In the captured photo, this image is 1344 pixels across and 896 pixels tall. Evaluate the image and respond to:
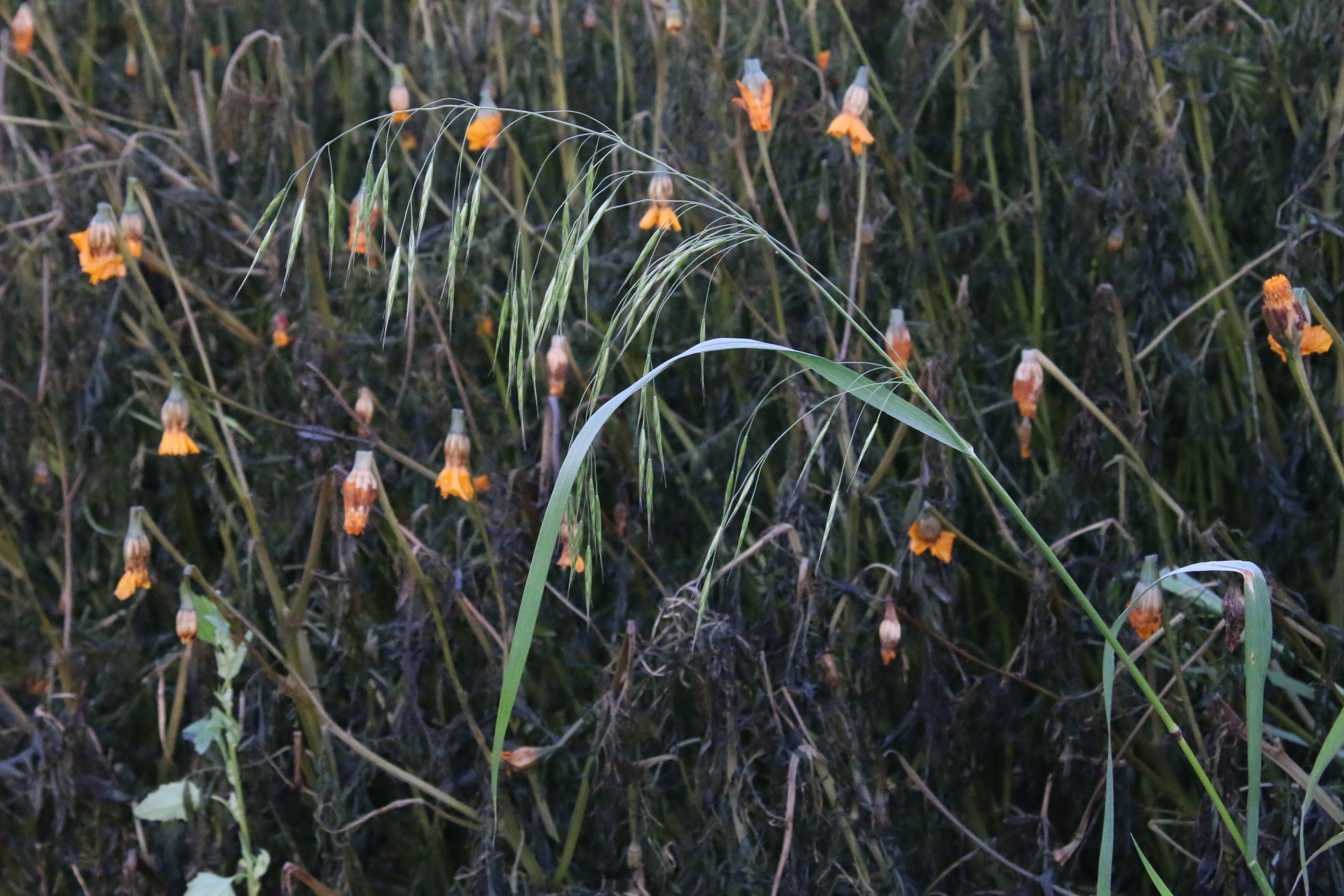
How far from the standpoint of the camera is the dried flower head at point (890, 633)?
1.06 metres

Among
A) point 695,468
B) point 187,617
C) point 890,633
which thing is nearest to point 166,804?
point 187,617

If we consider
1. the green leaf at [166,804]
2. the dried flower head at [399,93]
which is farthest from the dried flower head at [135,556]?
the dried flower head at [399,93]

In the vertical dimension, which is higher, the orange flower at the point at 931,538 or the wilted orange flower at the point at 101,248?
the wilted orange flower at the point at 101,248

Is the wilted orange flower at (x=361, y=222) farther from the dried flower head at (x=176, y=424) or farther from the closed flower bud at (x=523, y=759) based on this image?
the closed flower bud at (x=523, y=759)

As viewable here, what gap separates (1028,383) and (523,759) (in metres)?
0.59

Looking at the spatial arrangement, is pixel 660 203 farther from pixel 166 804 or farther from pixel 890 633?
pixel 166 804

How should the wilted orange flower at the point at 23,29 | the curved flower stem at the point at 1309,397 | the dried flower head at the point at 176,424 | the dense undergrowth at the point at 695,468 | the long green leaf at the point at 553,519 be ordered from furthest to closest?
the wilted orange flower at the point at 23,29 → the dried flower head at the point at 176,424 → the dense undergrowth at the point at 695,468 → the curved flower stem at the point at 1309,397 → the long green leaf at the point at 553,519

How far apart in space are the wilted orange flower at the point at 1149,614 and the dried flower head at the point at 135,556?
96cm

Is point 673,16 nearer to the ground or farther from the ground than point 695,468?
farther from the ground

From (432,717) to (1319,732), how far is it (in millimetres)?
911

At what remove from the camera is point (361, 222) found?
0.93 metres

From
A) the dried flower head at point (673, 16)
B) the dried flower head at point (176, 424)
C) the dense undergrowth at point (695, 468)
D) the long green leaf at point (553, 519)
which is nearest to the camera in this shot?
the long green leaf at point (553, 519)

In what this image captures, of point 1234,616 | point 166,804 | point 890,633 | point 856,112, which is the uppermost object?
point 856,112

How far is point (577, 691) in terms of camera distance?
134 centimetres
